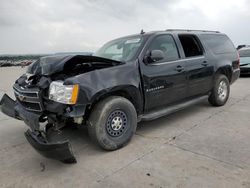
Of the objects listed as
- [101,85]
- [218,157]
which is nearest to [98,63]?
[101,85]

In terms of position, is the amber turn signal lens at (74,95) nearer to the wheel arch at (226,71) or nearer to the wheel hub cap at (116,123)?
the wheel hub cap at (116,123)

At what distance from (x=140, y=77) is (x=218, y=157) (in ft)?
5.25

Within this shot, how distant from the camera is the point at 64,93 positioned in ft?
9.34

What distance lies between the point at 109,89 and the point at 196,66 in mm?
2277

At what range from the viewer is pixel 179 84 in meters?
4.21

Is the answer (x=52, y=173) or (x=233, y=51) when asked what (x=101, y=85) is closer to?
(x=52, y=173)

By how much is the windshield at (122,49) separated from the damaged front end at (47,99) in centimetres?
52

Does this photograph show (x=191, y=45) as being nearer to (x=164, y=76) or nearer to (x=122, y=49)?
(x=164, y=76)

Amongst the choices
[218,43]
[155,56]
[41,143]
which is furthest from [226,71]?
[41,143]

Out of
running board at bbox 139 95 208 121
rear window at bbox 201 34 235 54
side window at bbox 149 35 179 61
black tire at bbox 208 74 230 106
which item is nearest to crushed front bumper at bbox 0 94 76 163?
running board at bbox 139 95 208 121

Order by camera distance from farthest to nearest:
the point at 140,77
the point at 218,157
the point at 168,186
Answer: the point at 140,77 → the point at 218,157 → the point at 168,186

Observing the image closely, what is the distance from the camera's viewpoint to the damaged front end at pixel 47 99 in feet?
9.37

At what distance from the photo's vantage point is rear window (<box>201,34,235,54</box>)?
514 centimetres

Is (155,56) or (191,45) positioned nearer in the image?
(155,56)
